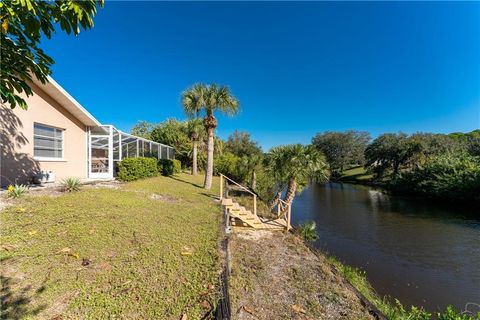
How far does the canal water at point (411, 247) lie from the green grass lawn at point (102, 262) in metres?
6.29

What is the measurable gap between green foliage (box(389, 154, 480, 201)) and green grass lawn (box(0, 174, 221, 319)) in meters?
24.8

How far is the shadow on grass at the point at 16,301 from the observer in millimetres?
2621

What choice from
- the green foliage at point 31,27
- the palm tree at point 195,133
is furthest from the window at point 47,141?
the palm tree at point 195,133

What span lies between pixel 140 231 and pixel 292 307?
12.8ft

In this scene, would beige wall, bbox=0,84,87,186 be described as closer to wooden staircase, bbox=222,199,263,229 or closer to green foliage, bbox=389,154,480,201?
wooden staircase, bbox=222,199,263,229

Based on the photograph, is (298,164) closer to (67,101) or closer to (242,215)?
(242,215)

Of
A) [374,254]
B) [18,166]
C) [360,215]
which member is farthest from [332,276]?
[360,215]

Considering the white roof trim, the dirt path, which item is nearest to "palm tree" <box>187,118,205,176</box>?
the white roof trim

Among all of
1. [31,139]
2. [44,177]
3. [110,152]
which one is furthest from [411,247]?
[31,139]

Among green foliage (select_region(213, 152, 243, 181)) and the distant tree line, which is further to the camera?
green foliage (select_region(213, 152, 243, 181))

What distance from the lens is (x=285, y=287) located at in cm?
426

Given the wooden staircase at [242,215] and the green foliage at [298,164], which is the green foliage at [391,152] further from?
the wooden staircase at [242,215]

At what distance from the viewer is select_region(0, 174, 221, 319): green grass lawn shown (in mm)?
2924

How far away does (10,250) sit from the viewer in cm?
388
